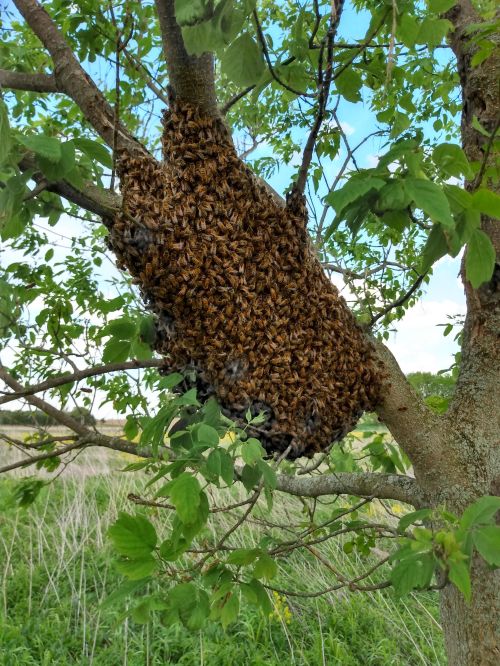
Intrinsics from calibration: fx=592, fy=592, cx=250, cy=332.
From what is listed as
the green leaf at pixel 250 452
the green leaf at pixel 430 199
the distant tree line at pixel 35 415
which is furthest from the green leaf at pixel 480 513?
the distant tree line at pixel 35 415

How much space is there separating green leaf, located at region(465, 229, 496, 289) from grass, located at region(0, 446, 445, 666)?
2.45 m

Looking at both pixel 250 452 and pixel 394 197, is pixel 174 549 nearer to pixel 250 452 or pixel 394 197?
pixel 250 452

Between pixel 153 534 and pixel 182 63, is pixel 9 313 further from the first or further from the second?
pixel 153 534

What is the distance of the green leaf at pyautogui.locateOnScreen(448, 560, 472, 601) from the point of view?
3.25ft

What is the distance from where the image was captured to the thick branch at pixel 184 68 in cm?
148

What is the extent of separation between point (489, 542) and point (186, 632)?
3468 millimetres

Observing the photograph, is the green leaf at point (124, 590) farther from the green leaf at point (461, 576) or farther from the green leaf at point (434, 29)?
the green leaf at point (434, 29)

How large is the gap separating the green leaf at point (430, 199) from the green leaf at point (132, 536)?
778mm

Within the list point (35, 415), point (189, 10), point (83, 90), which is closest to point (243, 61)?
point (189, 10)

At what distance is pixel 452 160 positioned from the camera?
4.02 feet

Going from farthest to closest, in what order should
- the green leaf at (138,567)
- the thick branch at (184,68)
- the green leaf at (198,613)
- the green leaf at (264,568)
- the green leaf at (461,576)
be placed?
the thick branch at (184,68) → the green leaf at (264,568) → the green leaf at (198,613) → the green leaf at (138,567) → the green leaf at (461,576)

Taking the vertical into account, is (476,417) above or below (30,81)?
below

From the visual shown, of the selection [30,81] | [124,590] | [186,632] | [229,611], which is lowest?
[186,632]

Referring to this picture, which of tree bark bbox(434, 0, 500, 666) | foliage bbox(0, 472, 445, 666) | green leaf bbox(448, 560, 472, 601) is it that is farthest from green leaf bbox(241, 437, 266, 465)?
foliage bbox(0, 472, 445, 666)
